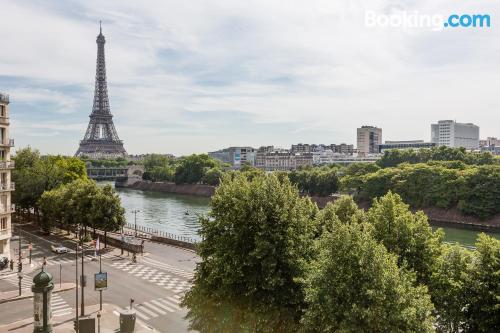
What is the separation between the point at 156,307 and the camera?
31.0 meters

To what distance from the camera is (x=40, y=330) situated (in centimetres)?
2358

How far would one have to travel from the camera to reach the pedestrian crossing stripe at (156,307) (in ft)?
97.4

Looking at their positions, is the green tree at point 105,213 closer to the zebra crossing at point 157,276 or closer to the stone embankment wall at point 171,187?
the zebra crossing at point 157,276

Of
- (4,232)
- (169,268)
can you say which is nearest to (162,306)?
(169,268)

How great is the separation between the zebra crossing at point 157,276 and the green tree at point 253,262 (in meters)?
13.7

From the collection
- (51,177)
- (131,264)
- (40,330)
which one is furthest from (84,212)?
(40,330)

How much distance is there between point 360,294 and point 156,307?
18.5 m

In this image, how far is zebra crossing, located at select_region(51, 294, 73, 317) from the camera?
29.5 m

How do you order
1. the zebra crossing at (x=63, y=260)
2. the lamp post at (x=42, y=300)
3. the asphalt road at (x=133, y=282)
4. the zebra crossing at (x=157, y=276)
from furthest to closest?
the zebra crossing at (x=63, y=260) < the zebra crossing at (x=157, y=276) < the asphalt road at (x=133, y=282) < the lamp post at (x=42, y=300)

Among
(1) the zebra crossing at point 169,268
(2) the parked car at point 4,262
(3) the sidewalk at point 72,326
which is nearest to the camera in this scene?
(3) the sidewalk at point 72,326

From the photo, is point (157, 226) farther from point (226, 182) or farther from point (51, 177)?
point (226, 182)

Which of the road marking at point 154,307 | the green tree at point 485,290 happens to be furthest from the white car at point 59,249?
the green tree at point 485,290

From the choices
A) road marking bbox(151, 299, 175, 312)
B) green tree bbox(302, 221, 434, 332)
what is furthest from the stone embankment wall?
green tree bbox(302, 221, 434, 332)

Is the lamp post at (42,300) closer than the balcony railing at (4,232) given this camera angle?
Yes
